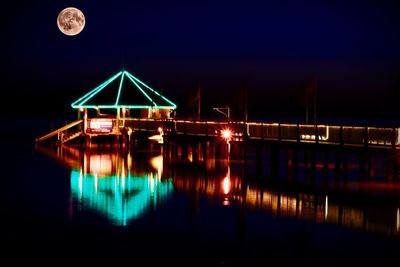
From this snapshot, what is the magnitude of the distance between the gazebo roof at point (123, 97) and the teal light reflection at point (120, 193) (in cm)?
2018

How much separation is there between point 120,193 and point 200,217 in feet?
24.6

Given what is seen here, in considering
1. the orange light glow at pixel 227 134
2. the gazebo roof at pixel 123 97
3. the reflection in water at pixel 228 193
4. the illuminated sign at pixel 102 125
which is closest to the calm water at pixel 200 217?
the reflection in water at pixel 228 193

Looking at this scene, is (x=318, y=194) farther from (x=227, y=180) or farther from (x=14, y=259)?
(x=14, y=259)

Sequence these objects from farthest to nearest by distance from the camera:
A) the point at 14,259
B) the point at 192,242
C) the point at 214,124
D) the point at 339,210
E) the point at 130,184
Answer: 1. the point at 214,124
2. the point at 130,184
3. the point at 339,210
4. the point at 192,242
5. the point at 14,259

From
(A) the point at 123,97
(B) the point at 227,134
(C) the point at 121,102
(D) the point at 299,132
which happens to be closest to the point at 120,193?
(D) the point at 299,132

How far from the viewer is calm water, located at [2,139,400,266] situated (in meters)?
21.6

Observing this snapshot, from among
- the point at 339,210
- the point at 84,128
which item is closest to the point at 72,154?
the point at 84,128

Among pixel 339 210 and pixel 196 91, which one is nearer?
pixel 339 210

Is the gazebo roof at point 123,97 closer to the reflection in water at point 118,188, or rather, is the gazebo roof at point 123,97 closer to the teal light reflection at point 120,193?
the reflection in water at point 118,188

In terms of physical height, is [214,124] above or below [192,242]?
above

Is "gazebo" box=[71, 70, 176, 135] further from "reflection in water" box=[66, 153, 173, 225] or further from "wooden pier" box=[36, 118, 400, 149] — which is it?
"reflection in water" box=[66, 153, 173, 225]

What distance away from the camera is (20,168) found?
48.3 metres

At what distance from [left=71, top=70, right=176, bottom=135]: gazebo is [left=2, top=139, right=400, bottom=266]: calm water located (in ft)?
57.9

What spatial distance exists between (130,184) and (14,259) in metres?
17.0
